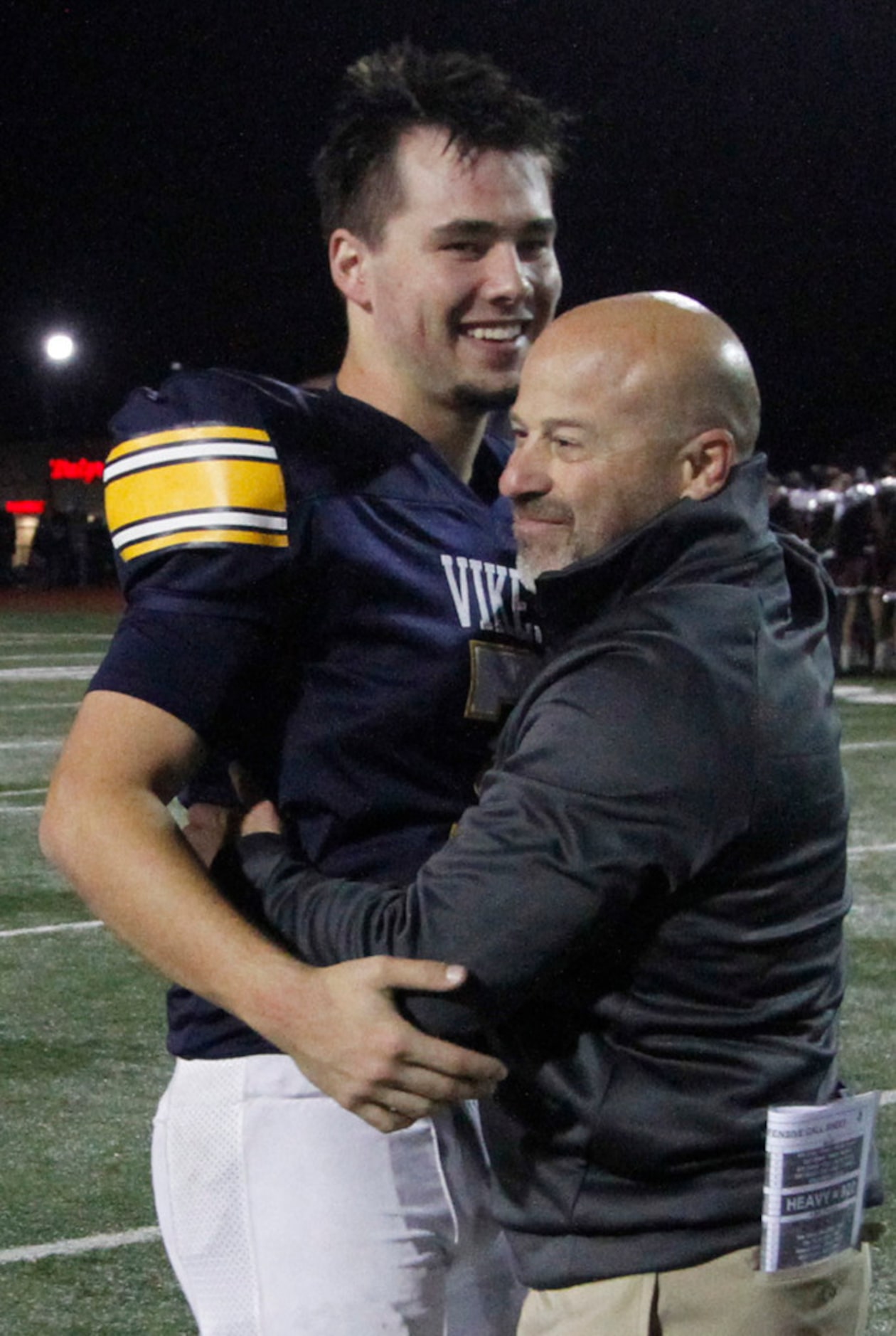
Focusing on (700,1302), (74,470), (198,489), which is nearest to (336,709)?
(198,489)

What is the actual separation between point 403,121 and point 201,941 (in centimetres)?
100

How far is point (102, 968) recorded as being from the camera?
5.90m

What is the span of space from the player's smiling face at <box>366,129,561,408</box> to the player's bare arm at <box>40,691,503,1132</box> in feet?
1.87

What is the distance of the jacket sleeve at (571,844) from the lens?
1587 millimetres

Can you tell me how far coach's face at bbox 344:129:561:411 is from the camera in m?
2.09

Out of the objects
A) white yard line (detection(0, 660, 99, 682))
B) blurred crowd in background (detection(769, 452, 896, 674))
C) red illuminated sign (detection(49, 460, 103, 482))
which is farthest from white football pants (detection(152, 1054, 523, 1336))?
red illuminated sign (detection(49, 460, 103, 482))

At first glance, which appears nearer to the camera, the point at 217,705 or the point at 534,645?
the point at 217,705

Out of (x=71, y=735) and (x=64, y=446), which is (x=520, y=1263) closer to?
(x=71, y=735)

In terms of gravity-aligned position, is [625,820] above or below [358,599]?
below

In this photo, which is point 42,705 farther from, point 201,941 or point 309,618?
point 201,941

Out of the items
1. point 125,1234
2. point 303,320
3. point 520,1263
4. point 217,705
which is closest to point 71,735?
point 217,705

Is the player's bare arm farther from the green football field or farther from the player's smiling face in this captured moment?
the player's smiling face

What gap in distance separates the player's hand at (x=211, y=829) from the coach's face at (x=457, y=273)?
0.56 meters

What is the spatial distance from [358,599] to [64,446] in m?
51.6
